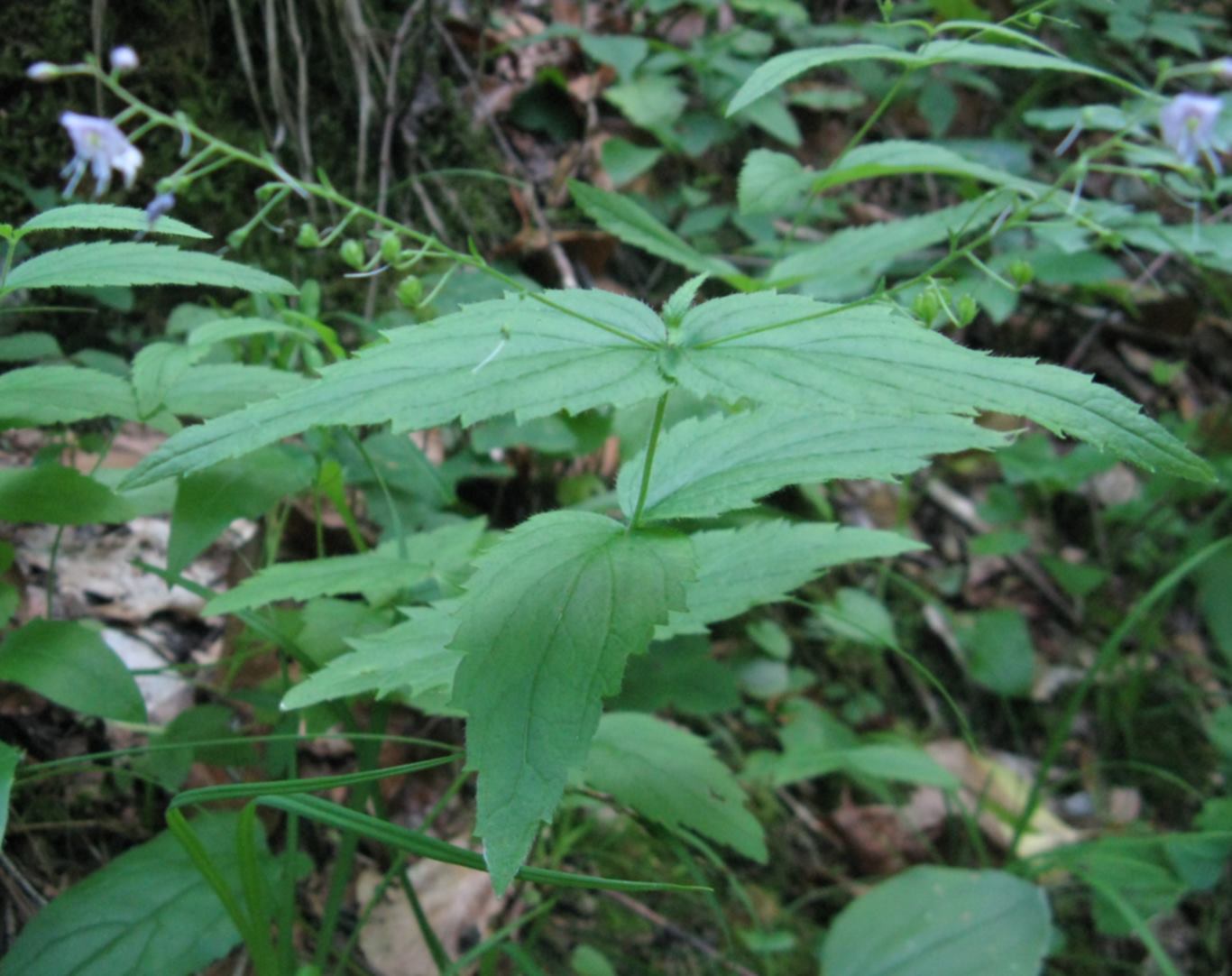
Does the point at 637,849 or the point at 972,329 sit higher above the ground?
the point at 972,329

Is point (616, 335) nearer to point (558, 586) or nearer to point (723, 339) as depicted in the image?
point (723, 339)

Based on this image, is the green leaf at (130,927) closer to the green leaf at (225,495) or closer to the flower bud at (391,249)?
the green leaf at (225,495)

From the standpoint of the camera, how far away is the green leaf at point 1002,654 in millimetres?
2703

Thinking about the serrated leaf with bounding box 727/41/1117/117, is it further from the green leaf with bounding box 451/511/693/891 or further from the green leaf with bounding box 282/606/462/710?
the green leaf with bounding box 282/606/462/710

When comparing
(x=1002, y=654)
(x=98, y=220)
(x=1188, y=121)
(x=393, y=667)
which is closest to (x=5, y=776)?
(x=393, y=667)

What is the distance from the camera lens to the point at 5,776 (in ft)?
2.87

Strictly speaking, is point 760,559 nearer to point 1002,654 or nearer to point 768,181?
point 768,181

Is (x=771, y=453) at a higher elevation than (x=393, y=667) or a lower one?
higher

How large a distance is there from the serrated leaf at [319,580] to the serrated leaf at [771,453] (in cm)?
32

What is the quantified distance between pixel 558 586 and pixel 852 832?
1694 mm

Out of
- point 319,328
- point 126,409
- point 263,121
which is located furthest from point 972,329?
point 126,409

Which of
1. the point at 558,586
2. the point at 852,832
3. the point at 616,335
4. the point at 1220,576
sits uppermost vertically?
the point at 616,335

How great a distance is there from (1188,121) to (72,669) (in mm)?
1393

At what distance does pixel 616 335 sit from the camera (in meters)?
0.97
